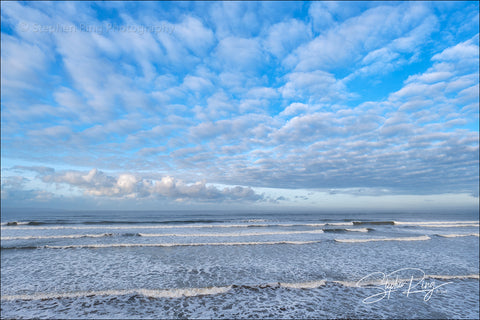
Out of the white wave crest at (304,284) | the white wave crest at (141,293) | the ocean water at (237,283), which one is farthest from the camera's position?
the white wave crest at (304,284)

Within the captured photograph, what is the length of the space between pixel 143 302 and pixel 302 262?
31.3 ft

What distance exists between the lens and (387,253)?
16.4m

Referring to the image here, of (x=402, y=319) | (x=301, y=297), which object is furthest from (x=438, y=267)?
(x=301, y=297)

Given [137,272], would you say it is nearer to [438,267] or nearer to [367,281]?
[367,281]
